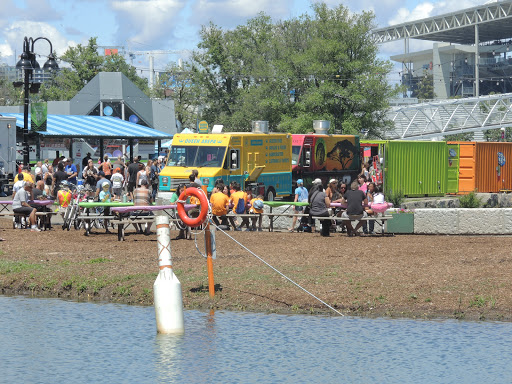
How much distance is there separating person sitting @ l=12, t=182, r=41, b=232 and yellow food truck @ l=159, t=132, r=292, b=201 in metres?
5.93

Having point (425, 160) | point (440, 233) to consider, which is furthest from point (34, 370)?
point (425, 160)

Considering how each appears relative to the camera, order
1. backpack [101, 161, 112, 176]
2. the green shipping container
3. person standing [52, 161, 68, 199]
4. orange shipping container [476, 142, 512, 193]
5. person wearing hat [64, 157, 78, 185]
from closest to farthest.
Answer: person standing [52, 161, 68, 199], person wearing hat [64, 157, 78, 185], backpack [101, 161, 112, 176], the green shipping container, orange shipping container [476, 142, 512, 193]

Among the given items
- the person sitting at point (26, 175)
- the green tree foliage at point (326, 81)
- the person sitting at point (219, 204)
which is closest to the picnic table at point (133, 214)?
the person sitting at point (219, 204)

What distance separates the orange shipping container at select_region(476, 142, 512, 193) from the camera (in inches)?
1587

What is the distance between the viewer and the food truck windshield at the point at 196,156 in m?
28.5

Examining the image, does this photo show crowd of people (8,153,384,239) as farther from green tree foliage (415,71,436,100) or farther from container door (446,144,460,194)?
green tree foliage (415,71,436,100)

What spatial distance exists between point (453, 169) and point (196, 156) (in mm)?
16073

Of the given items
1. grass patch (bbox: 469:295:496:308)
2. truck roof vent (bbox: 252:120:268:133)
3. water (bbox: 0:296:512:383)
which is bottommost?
water (bbox: 0:296:512:383)

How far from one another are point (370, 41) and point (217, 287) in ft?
131

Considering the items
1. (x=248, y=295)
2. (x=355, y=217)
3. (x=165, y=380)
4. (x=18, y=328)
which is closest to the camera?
(x=165, y=380)

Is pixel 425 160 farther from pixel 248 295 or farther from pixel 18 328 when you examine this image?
pixel 18 328

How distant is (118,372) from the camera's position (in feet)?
32.8

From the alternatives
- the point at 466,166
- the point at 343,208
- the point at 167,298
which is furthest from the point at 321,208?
the point at 466,166

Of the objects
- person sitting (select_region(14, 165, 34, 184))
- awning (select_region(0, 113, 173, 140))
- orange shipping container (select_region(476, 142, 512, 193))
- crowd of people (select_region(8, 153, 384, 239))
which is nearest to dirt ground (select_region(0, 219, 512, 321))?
crowd of people (select_region(8, 153, 384, 239))
